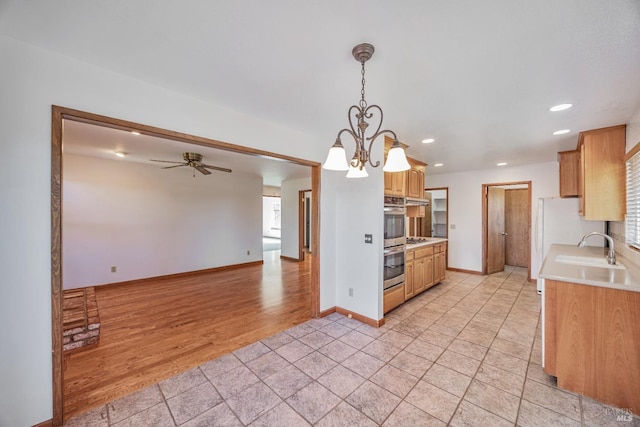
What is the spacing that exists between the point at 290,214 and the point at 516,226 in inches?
248

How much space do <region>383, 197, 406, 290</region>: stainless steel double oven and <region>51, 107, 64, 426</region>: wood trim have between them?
10.3ft

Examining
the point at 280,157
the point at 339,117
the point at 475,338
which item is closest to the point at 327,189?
the point at 280,157

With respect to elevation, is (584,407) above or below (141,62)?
below

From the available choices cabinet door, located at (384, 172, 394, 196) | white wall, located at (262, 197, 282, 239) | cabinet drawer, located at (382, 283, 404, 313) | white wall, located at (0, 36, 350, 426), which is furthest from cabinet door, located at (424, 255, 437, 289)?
white wall, located at (262, 197, 282, 239)

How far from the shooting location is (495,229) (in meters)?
5.95

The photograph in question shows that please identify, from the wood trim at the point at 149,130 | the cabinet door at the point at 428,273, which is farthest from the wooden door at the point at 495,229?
the wood trim at the point at 149,130

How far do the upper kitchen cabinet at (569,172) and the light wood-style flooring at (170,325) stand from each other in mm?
4582

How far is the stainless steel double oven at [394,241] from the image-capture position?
3.38m

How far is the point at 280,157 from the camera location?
296cm

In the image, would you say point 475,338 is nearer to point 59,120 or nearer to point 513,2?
point 513,2

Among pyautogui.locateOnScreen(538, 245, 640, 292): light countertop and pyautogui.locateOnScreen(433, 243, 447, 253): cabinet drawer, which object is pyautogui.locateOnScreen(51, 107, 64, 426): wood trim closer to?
pyautogui.locateOnScreen(538, 245, 640, 292): light countertop

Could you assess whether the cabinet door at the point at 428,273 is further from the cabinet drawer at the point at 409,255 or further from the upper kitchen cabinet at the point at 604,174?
the upper kitchen cabinet at the point at 604,174

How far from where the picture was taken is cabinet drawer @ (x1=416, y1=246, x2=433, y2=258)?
4.18 metres

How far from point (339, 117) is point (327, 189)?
1067 millimetres
